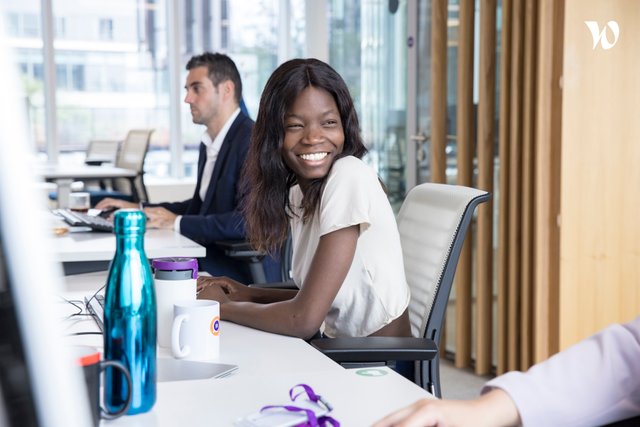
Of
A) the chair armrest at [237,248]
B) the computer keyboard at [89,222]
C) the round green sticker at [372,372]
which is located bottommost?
the chair armrest at [237,248]

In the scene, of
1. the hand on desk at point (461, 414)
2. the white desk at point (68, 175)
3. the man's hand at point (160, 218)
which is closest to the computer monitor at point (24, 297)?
the hand on desk at point (461, 414)

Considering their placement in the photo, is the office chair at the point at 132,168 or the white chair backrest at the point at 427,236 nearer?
the white chair backrest at the point at 427,236

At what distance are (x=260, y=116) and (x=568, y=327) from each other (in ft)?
6.53

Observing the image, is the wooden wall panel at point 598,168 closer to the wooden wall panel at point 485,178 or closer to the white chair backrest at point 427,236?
the wooden wall panel at point 485,178

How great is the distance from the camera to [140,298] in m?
1.07

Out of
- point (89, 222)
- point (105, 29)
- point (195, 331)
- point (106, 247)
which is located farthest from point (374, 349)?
point (105, 29)

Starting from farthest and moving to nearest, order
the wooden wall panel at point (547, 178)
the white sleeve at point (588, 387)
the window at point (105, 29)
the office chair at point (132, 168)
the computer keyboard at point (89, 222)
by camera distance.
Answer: the window at point (105, 29), the office chair at point (132, 168), the wooden wall panel at point (547, 178), the computer keyboard at point (89, 222), the white sleeve at point (588, 387)

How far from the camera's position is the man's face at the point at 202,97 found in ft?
11.8

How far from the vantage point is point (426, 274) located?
1993 millimetres

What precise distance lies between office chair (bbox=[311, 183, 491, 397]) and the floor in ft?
5.13

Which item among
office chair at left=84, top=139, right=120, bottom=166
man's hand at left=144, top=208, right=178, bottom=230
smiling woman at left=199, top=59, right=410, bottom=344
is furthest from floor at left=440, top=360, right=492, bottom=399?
Answer: office chair at left=84, top=139, right=120, bottom=166

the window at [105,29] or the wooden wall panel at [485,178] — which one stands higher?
the window at [105,29]

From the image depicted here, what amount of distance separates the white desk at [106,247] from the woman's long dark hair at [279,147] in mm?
437

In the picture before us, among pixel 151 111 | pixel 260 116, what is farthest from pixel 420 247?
pixel 151 111
